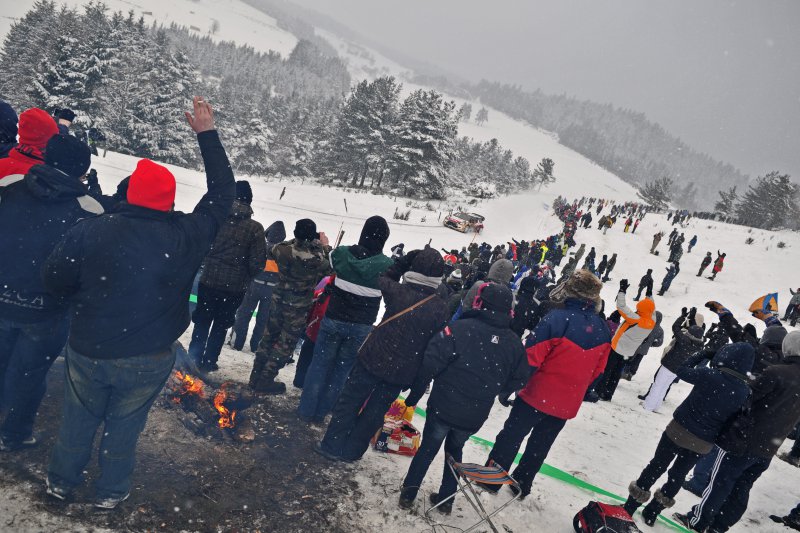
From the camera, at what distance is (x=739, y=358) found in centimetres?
364

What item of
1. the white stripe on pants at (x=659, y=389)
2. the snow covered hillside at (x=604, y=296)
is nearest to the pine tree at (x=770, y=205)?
the snow covered hillside at (x=604, y=296)

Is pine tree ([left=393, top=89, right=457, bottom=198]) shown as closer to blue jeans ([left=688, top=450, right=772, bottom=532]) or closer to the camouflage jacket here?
the camouflage jacket

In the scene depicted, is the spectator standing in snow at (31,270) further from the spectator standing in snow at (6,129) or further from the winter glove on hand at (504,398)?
the winter glove on hand at (504,398)

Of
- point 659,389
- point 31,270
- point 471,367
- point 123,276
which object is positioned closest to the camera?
point 123,276

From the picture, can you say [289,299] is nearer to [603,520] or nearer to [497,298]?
[497,298]

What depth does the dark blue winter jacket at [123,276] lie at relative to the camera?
2.42 metres

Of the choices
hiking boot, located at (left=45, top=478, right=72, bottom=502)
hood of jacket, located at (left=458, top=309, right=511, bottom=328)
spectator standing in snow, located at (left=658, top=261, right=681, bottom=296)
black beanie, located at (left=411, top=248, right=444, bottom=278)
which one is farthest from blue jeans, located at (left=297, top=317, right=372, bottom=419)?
spectator standing in snow, located at (left=658, top=261, right=681, bottom=296)

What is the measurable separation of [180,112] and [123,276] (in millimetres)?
39663

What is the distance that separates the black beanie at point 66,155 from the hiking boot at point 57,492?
6.96ft

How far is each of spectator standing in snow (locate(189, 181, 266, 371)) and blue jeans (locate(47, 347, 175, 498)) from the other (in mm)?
1818

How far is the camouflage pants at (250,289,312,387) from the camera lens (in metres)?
4.69

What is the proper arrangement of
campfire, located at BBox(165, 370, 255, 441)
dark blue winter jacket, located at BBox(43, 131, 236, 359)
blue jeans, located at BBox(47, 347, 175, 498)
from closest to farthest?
dark blue winter jacket, located at BBox(43, 131, 236, 359), blue jeans, located at BBox(47, 347, 175, 498), campfire, located at BBox(165, 370, 255, 441)

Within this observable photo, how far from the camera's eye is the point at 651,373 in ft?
37.1

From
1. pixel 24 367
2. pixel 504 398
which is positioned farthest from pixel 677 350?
pixel 24 367
